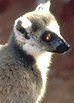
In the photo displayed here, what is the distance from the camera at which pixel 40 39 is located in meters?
3.66

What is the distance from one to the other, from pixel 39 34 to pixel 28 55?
6.5 inches

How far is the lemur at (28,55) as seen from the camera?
3562 mm

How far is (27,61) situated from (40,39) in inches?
6.9

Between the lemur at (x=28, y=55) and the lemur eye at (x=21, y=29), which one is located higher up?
the lemur eye at (x=21, y=29)

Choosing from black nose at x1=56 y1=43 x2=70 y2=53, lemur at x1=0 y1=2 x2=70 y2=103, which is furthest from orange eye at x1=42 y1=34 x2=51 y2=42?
black nose at x1=56 y1=43 x2=70 y2=53

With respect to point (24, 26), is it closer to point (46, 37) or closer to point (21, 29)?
point (21, 29)

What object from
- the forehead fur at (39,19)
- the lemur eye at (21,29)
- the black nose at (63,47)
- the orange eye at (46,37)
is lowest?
the black nose at (63,47)

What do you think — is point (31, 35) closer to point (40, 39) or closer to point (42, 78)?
point (40, 39)

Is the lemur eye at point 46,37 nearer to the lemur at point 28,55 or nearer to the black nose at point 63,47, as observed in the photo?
the lemur at point 28,55

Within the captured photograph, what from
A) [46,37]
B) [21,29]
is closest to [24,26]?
[21,29]

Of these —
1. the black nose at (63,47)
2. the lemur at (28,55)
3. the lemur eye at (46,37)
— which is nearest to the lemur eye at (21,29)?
the lemur at (28,55)

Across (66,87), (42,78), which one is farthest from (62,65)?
(42,78)

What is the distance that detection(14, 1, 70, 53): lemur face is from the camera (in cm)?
357

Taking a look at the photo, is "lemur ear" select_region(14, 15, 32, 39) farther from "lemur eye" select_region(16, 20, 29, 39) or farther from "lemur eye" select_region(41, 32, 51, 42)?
"lemur eye" select_region(41, 32, 51, 42)
